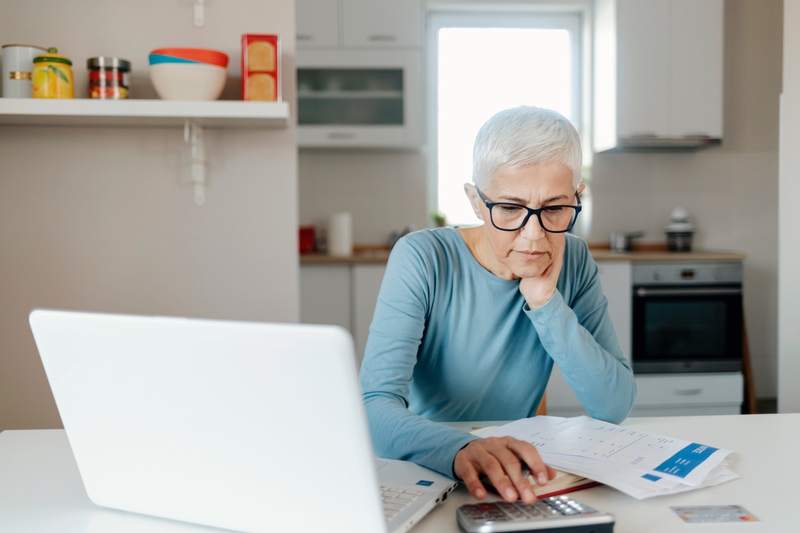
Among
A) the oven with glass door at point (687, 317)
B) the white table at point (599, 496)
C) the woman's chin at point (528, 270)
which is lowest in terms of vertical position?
the oven with glass door at point (687, 317)

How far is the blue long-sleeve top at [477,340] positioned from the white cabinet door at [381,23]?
287cm

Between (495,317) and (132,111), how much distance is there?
1394 millimetres

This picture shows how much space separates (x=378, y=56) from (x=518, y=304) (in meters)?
2.99

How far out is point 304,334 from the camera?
686 millimetres

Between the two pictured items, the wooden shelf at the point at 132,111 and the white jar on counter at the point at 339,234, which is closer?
the wooden shelf at the point at 132,111

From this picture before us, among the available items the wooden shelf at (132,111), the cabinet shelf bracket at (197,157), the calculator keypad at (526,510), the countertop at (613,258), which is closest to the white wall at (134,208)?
the cabinet shelf bracket at (197,157)

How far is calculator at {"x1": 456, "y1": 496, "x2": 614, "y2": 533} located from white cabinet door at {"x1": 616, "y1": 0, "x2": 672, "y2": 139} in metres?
3.57

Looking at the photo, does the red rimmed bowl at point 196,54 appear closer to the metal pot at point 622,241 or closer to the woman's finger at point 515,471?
the woman's finger at point 515,471

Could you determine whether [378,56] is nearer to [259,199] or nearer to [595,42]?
[595,42]

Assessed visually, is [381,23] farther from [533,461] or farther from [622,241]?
[533,461]

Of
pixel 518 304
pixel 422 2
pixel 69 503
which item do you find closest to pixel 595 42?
pixel 422 2

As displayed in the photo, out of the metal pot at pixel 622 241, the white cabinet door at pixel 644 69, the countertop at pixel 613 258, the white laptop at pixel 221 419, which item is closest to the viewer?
the white laptop at pixel 221 419

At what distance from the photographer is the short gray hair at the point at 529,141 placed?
128 cm

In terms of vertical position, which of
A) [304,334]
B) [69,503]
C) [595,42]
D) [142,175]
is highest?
[595,42]
